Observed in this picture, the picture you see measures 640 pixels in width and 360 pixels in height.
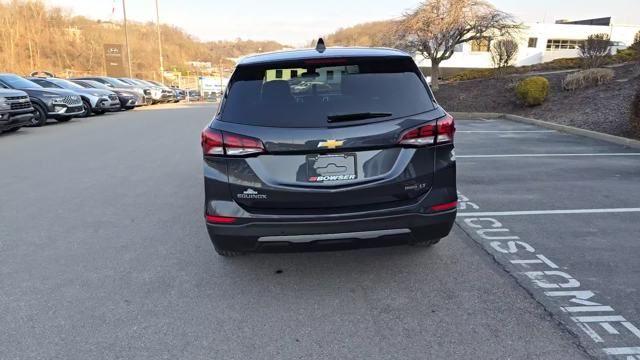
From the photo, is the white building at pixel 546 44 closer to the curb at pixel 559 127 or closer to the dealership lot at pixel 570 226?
the curb at pixel 559 127

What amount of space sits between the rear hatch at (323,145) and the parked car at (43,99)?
48.1ft

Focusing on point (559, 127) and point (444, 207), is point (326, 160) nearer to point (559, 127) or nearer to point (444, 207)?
point (444, 207)

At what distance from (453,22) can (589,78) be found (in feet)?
22.8

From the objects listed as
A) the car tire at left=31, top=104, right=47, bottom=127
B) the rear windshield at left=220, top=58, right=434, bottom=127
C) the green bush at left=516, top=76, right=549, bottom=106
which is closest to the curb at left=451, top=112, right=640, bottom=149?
the green bush at left=516, top=76, right=549, bottom=106

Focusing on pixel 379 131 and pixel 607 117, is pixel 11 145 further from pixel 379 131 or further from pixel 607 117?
pixel 607 117

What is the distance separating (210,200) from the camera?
130 inches

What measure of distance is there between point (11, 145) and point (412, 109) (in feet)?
37.2

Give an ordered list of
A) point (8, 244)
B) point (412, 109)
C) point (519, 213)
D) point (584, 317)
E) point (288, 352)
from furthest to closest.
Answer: point (519, 213) < point (8, 244) < point (412, 109) < point (584, 317) < point (288, 352)

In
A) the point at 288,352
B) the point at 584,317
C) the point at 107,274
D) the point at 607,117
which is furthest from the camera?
the point at 607,117

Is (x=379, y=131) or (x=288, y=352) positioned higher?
(x=379, y=131)

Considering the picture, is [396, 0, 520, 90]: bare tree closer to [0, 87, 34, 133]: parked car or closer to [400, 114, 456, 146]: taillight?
[0, 87, 34, 133]: parked car

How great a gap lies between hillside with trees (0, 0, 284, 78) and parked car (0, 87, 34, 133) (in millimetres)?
36895

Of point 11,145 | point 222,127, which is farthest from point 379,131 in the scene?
point 11,145

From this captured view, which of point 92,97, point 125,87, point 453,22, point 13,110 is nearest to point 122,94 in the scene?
point 125,87
